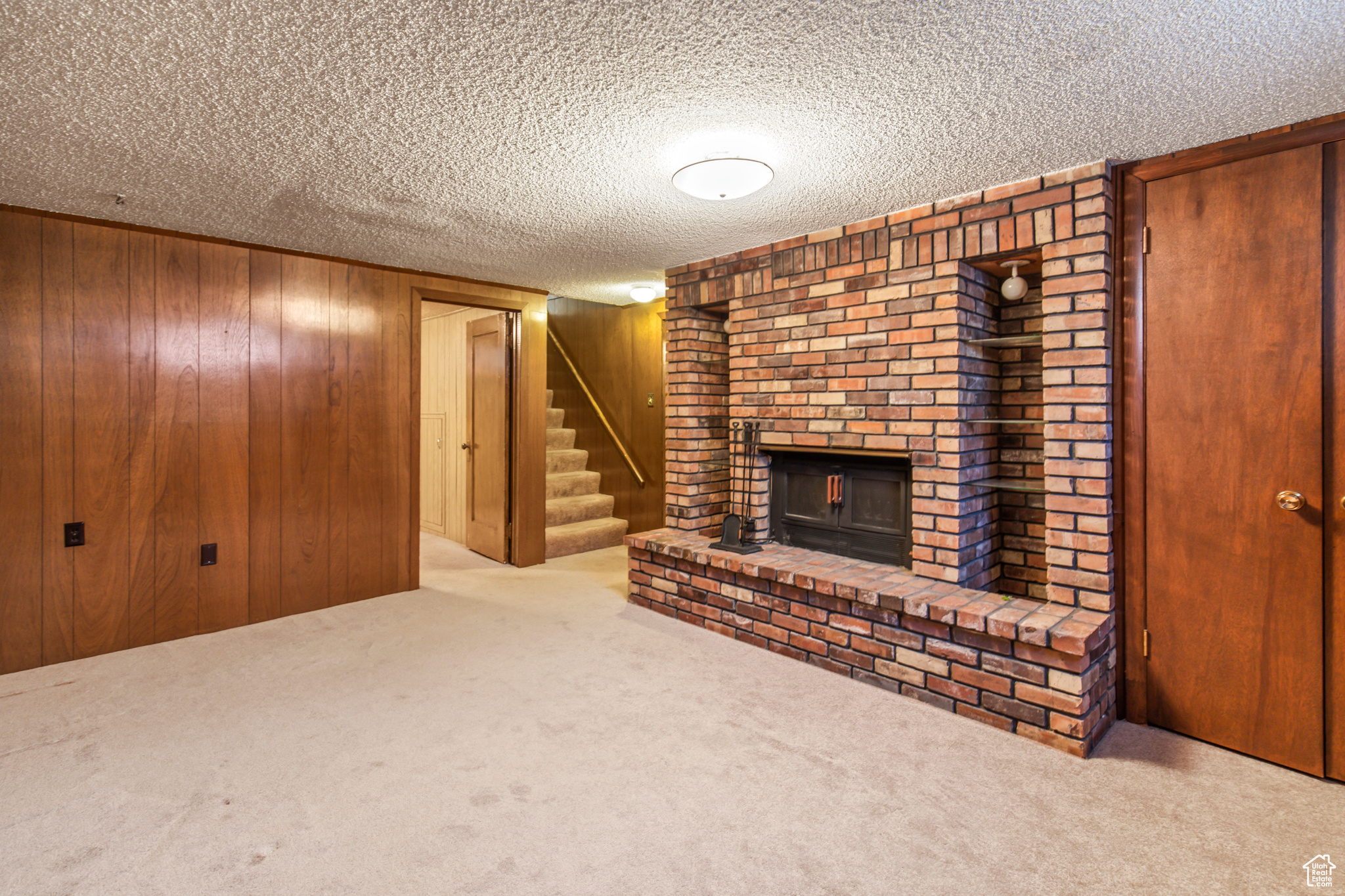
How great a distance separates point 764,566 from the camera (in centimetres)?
297

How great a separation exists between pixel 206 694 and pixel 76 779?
0.60 metres

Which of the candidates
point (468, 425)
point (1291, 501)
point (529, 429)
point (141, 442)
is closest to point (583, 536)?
point (529, 429)

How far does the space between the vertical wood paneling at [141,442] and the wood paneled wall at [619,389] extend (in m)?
3.16

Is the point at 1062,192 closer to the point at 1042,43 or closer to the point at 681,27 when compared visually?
the point at 1042,43

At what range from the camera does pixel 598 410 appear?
18.4 ft

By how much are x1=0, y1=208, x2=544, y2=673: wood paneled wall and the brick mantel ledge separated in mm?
2000

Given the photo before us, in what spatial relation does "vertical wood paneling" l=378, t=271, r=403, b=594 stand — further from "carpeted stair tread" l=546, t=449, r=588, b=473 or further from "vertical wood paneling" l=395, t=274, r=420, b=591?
"carpeted stair tread" l=546, t=449, r=588, b=473

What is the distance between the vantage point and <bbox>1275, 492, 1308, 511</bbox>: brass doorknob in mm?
1968

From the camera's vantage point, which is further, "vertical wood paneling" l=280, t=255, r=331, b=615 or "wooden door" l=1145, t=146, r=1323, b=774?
"vertical wood paneling" l=280, t=255, r=331, b=615

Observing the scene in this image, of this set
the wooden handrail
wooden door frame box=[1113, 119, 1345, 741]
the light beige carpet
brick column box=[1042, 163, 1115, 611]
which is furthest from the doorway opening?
wooden door frame box=[1113, 119, 1345, 741]

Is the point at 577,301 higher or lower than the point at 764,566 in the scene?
higher

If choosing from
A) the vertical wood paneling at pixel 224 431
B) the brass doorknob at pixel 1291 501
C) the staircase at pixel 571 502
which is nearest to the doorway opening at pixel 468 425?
the staircase at pixel 571 502

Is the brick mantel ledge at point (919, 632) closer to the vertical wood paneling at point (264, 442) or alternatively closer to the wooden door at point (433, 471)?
the vertical wood paneling at point (264, 442)

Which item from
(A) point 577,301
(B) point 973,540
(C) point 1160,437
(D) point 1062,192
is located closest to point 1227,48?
(D) point 1062,192
